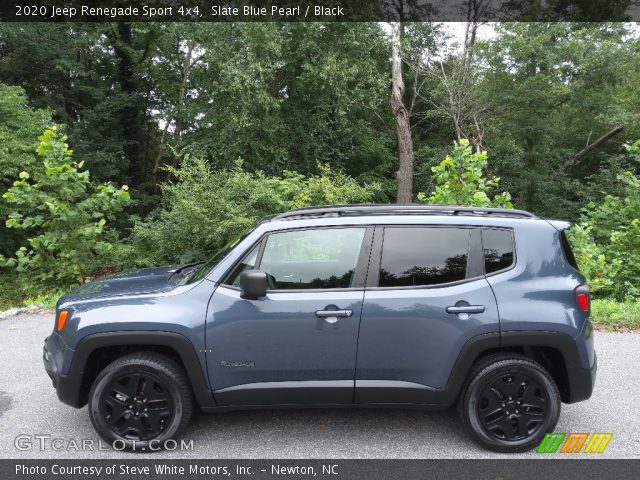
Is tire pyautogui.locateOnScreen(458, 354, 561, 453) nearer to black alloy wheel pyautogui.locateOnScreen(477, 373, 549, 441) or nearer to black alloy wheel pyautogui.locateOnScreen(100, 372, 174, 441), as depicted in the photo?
black alloy wheel pyautogui.locateOnScreen(477, 373, 549, 441)

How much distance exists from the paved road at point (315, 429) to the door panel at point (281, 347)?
15.2 inches

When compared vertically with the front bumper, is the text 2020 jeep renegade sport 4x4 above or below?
above

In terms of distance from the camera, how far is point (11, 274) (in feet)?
45.4

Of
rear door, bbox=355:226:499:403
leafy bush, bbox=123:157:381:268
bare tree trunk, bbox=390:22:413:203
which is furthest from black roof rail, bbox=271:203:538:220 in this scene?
bare tree trunk, bbox=390:22:413:203

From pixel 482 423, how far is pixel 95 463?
2678 mm

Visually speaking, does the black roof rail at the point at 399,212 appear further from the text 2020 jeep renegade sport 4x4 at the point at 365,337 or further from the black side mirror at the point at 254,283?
the black side mirror at the point at 254,283

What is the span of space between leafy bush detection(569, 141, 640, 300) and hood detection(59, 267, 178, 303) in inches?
261

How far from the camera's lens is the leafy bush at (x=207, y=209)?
31.5 ft

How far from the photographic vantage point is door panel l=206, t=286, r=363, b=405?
332 cm

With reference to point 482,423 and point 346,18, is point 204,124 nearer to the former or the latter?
point 346,18

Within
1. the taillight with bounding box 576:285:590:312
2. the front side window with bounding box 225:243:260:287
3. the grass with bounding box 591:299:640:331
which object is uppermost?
the front side window with bounding box 225:243:260:287

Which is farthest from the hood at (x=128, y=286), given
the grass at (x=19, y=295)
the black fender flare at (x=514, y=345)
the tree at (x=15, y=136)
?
the tree at (x=15, y=136)

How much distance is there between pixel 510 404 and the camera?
3.38 meters

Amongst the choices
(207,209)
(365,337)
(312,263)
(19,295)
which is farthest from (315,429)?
(19,295)
